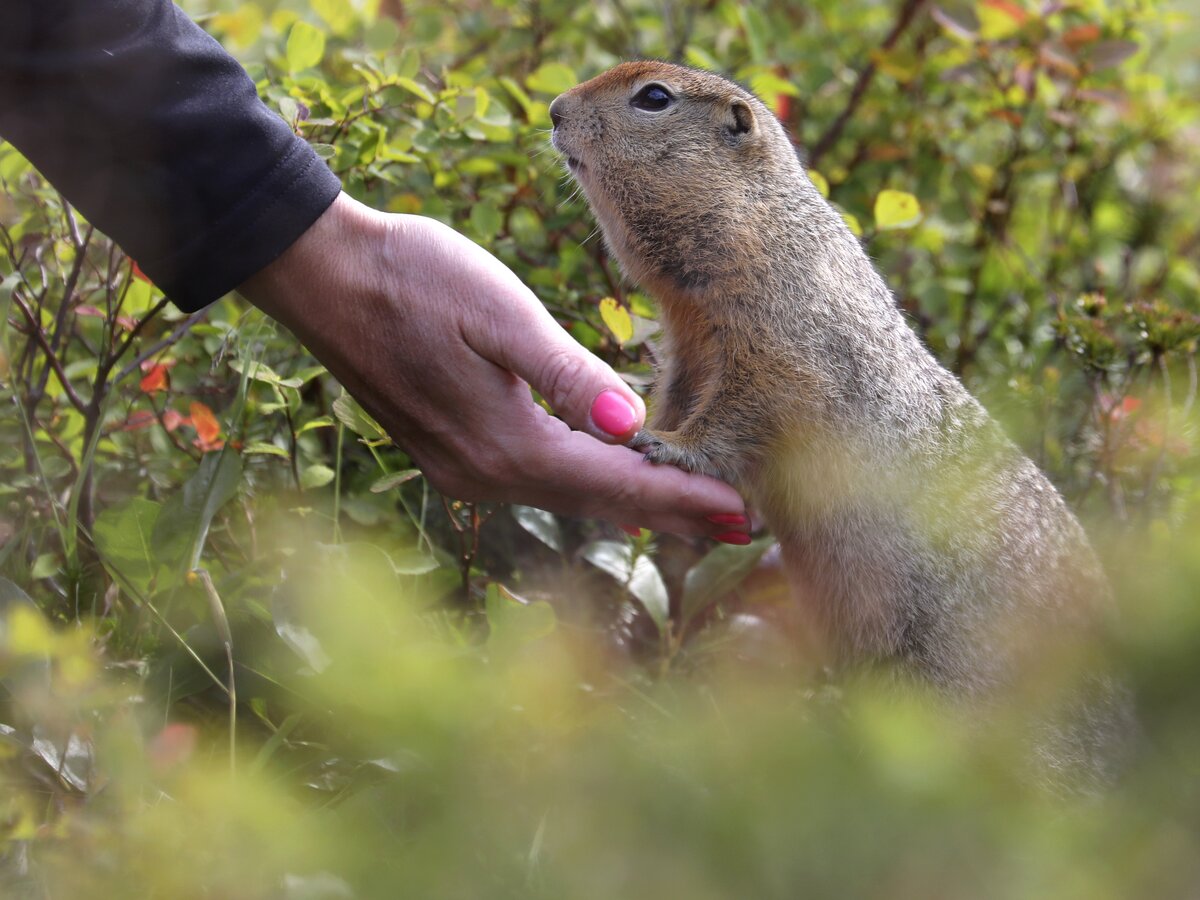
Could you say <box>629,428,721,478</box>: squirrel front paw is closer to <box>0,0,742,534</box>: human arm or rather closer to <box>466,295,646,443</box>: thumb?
<box>0,0,742,534</box>: human arm

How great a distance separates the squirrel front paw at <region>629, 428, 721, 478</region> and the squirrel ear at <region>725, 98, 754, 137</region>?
85 cm

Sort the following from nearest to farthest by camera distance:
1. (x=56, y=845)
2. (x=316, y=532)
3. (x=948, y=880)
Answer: (x=948, y=880), (x=56, y=845), (x=316, y=532)

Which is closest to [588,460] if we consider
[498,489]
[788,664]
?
[498,489]

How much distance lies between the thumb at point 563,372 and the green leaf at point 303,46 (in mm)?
981

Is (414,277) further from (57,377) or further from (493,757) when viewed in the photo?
(493,757)

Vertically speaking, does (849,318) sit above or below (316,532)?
above

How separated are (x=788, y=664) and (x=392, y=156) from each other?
1.54m

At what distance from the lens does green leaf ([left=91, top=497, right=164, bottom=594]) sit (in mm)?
2168

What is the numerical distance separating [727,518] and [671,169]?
0.87 m

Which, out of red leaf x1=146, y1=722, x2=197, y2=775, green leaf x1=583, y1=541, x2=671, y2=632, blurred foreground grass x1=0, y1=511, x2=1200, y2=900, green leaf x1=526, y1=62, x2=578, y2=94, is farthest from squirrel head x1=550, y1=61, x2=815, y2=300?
blurred foreground grass x1=0, y1=511, x2=1200, y2=900

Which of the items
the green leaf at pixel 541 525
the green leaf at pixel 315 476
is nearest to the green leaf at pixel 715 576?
the green leaf at pixel 541 525

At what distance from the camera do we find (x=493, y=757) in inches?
32.2

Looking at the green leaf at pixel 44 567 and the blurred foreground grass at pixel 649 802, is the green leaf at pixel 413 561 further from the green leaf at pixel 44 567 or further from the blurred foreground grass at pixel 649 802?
the blurred foreground grass at pixel 649 802

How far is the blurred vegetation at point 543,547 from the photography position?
0.64 metres
